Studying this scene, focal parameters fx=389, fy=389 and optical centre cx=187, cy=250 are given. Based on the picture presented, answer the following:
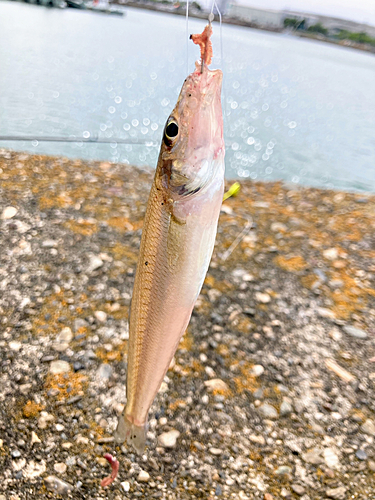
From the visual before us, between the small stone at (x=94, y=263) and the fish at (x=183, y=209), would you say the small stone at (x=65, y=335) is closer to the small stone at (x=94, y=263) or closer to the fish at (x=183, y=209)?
the small stone at (x=94, y=263)

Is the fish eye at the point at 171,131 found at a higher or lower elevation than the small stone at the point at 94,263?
higher

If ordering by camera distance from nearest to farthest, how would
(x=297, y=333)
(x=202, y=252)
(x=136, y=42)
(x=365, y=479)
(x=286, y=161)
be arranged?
(x=202, y=252)
(x=365, y=479)
(x=297, y=333)
(x=286, y=161)
(x=136, y=42)

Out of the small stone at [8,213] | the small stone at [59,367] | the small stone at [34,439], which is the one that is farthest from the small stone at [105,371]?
the small stone at [8,213]

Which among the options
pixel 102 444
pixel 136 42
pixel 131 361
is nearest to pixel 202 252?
pixel 131 361

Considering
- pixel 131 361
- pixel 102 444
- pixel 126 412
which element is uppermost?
pixel 131 361

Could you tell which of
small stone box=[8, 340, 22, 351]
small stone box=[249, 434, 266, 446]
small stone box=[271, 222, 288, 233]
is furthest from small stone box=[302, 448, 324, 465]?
small stone box=[271, 222, 288, 233]

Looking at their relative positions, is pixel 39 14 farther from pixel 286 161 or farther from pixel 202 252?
pixel 202 252
